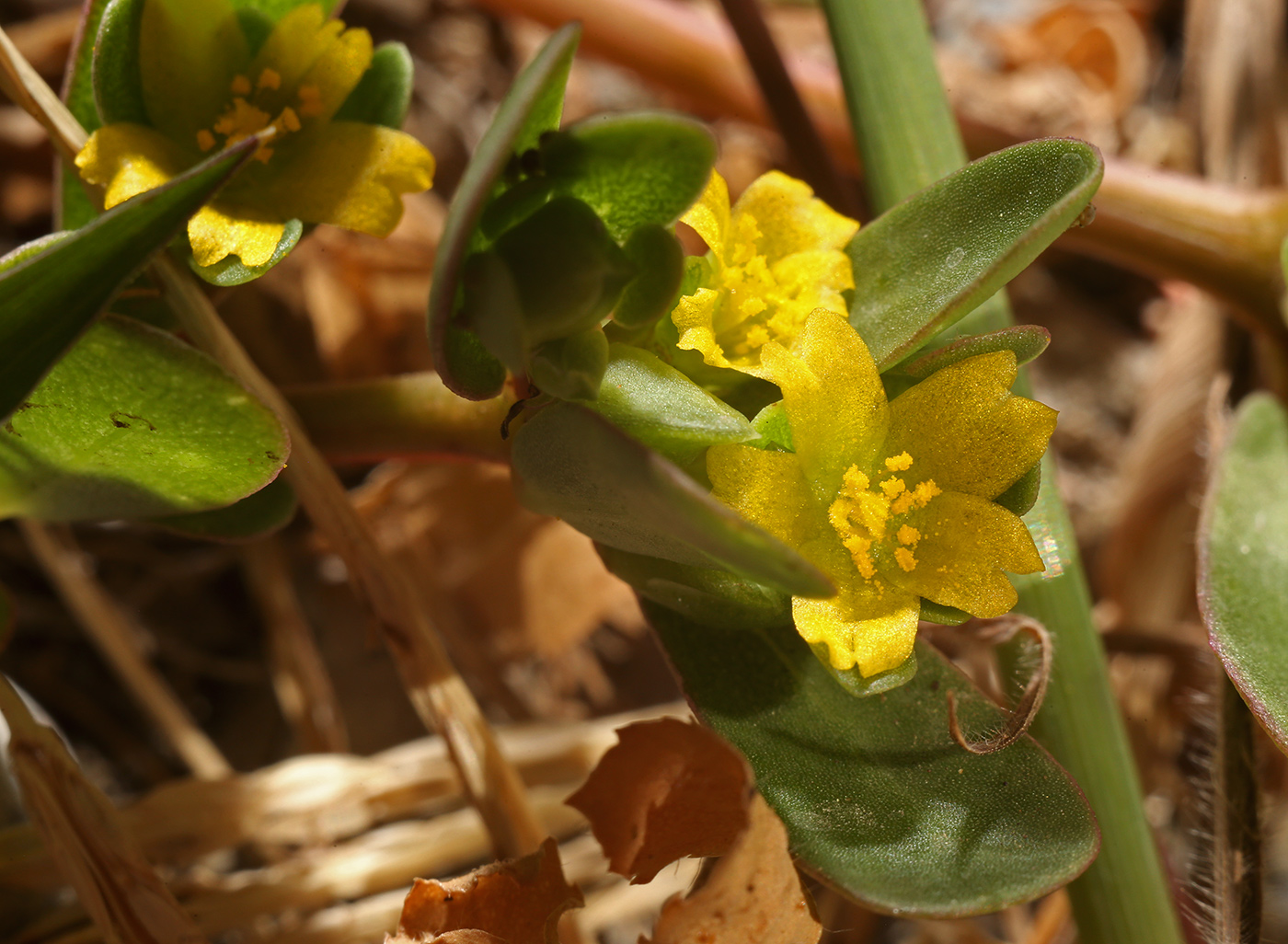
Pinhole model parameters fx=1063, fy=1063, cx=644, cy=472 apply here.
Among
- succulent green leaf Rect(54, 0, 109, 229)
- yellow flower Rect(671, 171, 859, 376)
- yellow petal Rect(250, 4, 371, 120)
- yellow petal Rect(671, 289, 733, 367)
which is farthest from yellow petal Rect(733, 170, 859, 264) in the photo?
succulent green leaf Rect(54, 0, 109, 229)

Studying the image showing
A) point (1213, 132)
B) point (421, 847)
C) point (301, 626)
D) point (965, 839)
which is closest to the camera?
point (965, 839)

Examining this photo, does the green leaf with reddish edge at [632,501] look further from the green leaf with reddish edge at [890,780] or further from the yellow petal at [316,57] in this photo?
the yellow petal at [316,57]

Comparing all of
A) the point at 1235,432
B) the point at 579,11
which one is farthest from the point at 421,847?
the point at 579,11

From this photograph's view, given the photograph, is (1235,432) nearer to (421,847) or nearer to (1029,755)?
(1029,755)

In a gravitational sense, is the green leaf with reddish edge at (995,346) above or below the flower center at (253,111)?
below

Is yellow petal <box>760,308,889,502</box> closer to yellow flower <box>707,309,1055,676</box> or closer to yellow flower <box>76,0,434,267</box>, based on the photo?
yellow flower <box>707,309,1055,676</box>

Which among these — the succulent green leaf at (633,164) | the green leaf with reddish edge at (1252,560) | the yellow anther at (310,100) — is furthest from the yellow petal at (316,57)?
the green leaf with reddish edge at (1252,560)
